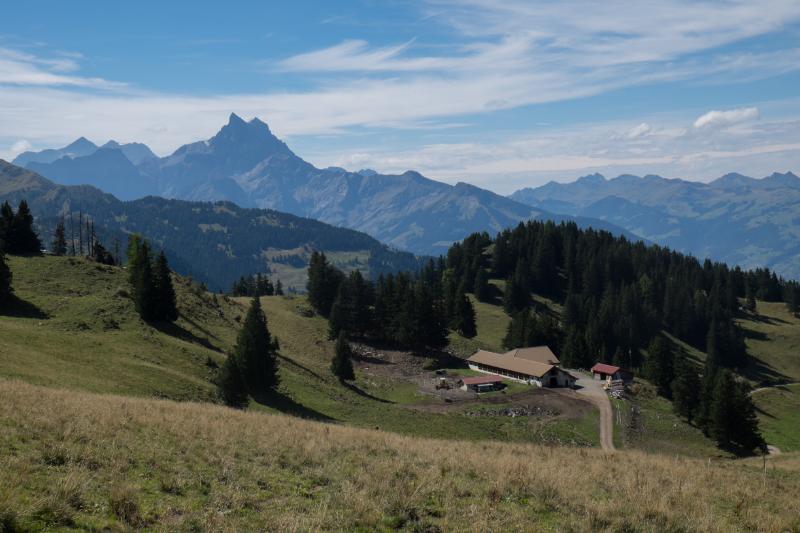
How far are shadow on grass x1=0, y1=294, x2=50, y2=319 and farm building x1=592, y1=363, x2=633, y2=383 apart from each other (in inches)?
3235

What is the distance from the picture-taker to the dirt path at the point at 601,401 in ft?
205

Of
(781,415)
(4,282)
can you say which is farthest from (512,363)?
(4,282)

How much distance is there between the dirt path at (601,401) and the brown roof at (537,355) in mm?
5246

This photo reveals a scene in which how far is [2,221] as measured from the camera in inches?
3063

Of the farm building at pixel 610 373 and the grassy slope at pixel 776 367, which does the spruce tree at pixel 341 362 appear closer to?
the farm building at pixel 610 373

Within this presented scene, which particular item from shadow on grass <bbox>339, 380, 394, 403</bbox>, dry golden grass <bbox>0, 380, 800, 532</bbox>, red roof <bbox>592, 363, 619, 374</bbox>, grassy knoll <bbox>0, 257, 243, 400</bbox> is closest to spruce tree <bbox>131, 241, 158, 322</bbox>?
grassy knoll <bbox>0, 257, 243, 400</bbox>

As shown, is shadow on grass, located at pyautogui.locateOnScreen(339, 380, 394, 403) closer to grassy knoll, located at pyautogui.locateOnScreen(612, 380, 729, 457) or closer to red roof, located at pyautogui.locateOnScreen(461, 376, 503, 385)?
red roof, located at pyautogui.locateOnScreen(461, 376, 503, 385)

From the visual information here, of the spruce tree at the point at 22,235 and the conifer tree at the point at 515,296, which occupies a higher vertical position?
the spruce tree at the point at 22,235

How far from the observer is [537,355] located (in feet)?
324

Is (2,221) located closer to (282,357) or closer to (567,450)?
(282,357)

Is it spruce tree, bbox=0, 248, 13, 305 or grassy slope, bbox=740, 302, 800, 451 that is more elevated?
spruce tree, bbox=0, 248, 13, 305

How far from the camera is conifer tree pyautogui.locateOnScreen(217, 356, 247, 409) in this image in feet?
149

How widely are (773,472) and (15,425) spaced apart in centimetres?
3060

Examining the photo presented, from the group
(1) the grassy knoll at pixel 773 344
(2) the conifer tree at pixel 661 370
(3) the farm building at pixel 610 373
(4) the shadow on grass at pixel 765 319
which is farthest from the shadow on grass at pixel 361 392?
(4) the shadow on grass at pixel 765 319
